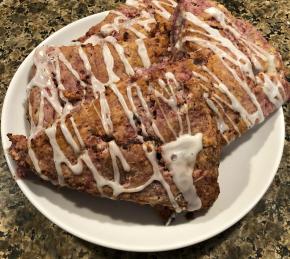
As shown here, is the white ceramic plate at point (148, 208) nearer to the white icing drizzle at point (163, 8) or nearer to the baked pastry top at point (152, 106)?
the baked pastry top at point (152, 106)

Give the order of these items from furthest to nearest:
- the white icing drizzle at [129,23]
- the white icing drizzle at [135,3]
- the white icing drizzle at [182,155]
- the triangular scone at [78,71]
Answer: the white icing drizzle at [135,3] → the white icing drizzle at [129,23] → the triangular scone at [78,71] → the white icing drizzle at [182,155]

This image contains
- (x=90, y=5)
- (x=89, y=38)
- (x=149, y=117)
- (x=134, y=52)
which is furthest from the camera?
(x=90, y=5)

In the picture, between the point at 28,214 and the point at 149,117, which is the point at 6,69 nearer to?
the point at 28,214

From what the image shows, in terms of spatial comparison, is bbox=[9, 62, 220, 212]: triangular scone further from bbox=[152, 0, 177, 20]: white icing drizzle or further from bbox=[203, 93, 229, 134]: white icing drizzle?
bbox=[152, 0, 177, 20]: white icing drizzle

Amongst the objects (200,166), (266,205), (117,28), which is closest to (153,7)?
(117,28)

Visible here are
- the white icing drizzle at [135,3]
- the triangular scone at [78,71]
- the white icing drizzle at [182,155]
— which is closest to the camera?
the white icing drizzle at [182,155]

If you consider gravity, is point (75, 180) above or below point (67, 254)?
above

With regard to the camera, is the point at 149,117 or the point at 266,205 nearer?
the point at 149,117

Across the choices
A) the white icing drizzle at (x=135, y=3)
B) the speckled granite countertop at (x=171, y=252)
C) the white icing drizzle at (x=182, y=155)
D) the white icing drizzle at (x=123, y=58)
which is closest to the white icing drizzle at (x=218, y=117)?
the white icing drizzle at (x=182, y=155)
